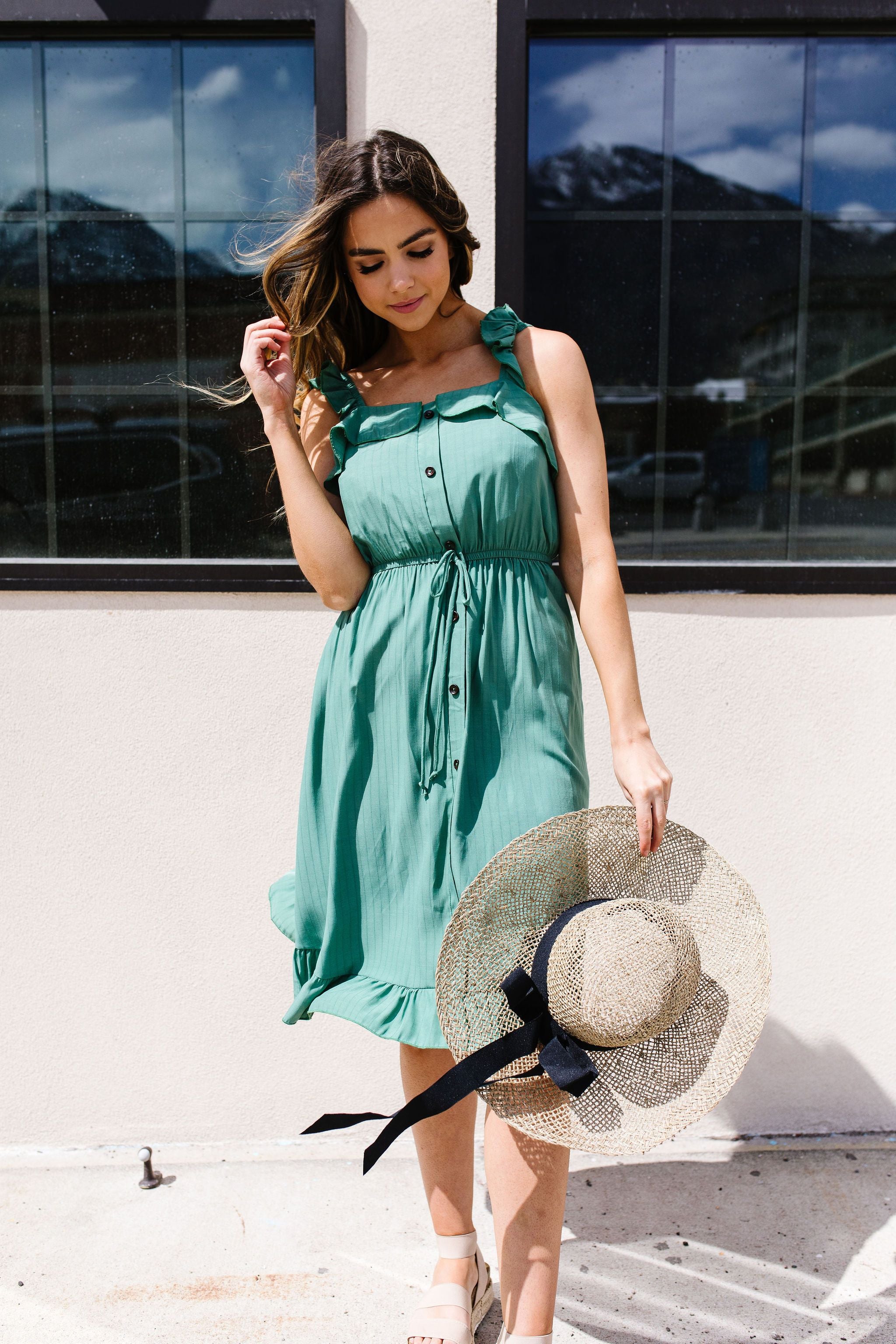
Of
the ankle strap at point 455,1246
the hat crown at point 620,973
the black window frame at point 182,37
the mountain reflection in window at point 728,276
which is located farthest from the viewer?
the mountain reflection in window at point 728,276

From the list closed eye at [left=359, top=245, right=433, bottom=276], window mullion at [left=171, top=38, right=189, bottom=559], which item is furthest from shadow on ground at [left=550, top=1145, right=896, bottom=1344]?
closed eye at [left=359, top=245, right=433, bottom=276]

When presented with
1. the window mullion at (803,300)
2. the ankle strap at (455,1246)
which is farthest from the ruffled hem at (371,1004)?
the window mullion at (803,300)

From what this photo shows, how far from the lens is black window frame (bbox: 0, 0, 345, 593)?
7.64 ft

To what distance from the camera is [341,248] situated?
5.75 feet

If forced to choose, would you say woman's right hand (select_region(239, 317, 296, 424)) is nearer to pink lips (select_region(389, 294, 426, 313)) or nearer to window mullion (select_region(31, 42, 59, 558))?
pink lips (select_region(389, 294, 426, 313))

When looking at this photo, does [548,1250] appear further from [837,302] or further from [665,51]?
[665,51]

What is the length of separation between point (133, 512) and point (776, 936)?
6.32ft

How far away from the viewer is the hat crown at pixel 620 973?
4.68 feet

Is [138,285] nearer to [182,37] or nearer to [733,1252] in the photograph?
[182,37]

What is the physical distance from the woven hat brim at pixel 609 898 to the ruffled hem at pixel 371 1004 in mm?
142

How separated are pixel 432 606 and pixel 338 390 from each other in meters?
0.45

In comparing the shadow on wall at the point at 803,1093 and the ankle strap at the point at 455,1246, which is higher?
the ankle strap at the point at 455,1246

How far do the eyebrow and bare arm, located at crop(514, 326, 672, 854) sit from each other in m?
0.23

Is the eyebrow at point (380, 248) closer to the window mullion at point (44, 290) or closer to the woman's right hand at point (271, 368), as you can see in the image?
the woman's right hand at point (271, 368)
